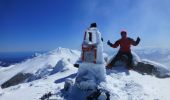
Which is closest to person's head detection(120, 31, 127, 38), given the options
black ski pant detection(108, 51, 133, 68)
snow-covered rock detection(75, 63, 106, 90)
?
black ski pant detection(108, 51, 133, 68)

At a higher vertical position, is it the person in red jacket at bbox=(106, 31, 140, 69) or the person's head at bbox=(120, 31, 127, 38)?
the person's head at bbox=(120, 31, 127, 38)

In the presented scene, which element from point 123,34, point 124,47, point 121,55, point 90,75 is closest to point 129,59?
point 121,55

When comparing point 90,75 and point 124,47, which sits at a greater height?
point 124,47

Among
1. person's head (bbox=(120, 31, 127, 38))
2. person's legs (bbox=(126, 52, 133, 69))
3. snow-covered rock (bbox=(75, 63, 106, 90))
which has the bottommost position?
snow-covered rock (bbox=(75, 63, 106, 90))

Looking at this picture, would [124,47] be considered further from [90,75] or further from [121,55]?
[90,75]

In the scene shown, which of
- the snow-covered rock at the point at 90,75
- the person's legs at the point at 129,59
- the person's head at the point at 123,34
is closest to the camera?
the snow-covered rock at the point at 90,75

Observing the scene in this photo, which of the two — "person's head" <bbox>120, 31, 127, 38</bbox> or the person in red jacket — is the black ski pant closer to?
the person in red jacket

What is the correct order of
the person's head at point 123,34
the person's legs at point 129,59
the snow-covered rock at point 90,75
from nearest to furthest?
1. the snow-covered rock at point 90,75
2. the person's head at point 123,34
3. the person's legs at point 129,59

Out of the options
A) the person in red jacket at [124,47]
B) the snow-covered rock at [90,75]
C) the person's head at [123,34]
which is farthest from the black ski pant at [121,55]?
the snow-covered rock at [90,75]

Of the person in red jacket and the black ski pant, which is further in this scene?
the black ski pant

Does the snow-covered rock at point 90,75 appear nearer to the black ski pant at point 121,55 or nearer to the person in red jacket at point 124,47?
the person in red jacket at point 124,47

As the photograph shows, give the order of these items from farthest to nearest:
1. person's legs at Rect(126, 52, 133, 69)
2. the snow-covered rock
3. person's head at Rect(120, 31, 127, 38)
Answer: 1. person's legs at Rect(126, 52, 133, 69)
2. person's head at Rect(120, 31, 127, 38)
3. the snow-covered rock

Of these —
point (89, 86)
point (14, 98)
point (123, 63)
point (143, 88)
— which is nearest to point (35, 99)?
point (14, 98)

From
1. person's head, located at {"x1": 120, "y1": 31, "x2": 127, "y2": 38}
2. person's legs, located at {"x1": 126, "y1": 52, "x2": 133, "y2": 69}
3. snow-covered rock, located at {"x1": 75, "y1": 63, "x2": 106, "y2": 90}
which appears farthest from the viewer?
person's legs, located at {"x1": 126, "y1": 52, "x2": 133, "y2": 69}
